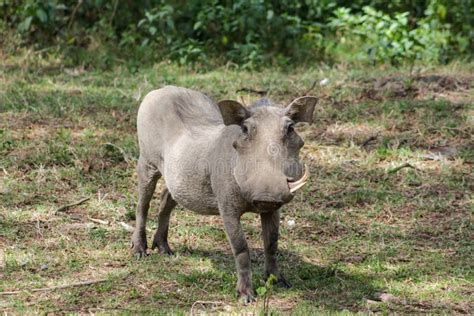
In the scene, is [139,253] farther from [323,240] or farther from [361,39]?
[361,39]

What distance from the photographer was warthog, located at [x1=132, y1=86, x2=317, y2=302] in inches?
180

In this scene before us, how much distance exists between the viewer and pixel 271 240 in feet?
16.9

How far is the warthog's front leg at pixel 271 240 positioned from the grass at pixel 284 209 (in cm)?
11

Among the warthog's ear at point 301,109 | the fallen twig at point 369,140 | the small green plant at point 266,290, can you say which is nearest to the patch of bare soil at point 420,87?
the fallen twig at point 369,140

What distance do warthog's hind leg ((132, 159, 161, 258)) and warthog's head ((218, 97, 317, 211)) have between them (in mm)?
1093

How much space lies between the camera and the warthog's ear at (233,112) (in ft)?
15.7

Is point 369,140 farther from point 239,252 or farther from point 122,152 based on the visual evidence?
point 239,252

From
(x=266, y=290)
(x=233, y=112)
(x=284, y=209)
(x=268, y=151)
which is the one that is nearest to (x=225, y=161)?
(x=233, y=112)

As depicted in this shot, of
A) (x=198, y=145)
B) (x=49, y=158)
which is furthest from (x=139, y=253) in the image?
(x=49, y=158)

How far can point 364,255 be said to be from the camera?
19.4 feet

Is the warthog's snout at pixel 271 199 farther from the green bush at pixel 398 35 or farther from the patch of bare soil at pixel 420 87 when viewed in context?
the green bush at pixel 398 35

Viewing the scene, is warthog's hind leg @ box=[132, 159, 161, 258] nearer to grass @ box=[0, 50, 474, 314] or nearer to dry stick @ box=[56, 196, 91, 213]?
grass @ box=[0, 50, 474, 314]

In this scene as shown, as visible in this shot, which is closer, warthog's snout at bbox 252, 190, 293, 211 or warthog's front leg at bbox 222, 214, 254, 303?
warthog's snout at bbox 252, 190, 293, 211

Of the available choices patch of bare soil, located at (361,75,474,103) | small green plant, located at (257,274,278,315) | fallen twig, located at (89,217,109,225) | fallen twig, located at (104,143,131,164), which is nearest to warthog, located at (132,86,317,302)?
small green plant, located at (257,274,278,315)
